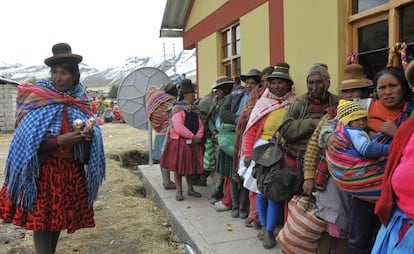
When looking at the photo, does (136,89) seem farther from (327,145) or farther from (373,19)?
(327,145)

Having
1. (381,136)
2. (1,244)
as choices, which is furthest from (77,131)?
(1,244)

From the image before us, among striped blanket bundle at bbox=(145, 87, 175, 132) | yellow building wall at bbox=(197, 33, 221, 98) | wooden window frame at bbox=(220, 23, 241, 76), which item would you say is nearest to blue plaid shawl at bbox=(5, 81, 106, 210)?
striped blanket bundle at bbox=(145, 87, 175, 132)

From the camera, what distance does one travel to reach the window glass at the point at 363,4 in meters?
3.39

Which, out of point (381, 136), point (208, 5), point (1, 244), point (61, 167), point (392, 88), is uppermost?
point (208, 5)

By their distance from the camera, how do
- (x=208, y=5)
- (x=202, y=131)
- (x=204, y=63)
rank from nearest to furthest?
(x=202, y=131)
(x=208, y=5)
(x=204, y=63)

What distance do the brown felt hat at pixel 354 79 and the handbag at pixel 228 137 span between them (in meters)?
1.80

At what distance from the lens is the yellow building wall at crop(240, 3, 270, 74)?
5254 millimetres

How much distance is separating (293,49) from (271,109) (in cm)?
119

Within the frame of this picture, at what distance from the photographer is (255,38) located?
558 centimetres

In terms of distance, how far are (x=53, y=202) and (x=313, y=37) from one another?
2.94m

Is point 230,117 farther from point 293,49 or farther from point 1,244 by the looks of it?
point 1,244

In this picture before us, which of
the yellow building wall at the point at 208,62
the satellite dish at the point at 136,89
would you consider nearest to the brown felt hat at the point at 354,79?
the yellow building wall at the point at 208,62

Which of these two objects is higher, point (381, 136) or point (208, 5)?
point (208, 5)

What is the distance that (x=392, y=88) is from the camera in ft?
7.60
